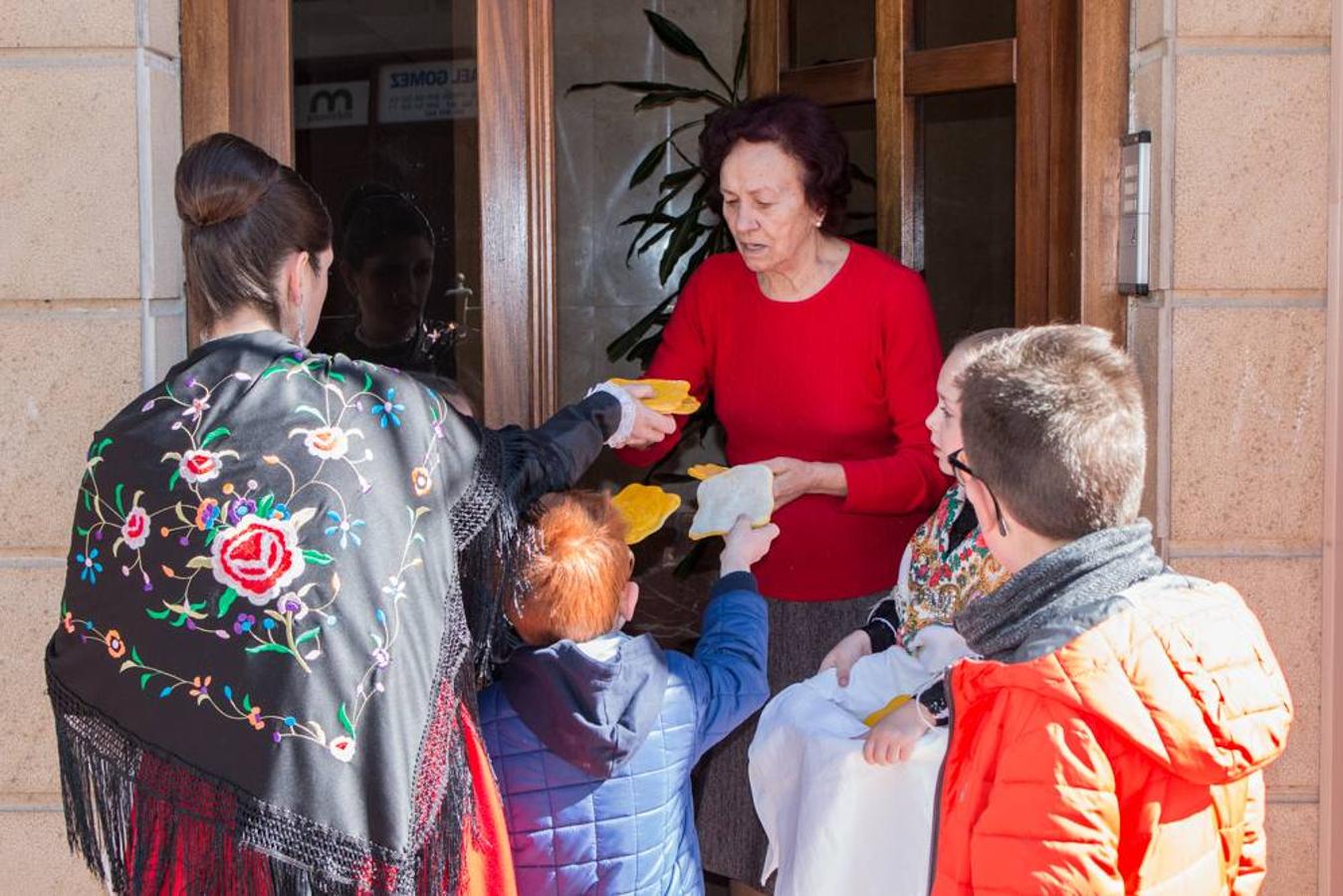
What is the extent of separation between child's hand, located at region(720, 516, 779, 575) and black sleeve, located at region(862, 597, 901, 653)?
0.21m

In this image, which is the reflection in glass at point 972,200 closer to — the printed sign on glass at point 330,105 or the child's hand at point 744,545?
the child's hand at point 744,545

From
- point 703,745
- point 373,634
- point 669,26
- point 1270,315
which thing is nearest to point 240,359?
point 373,634

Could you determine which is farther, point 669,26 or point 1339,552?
point 669,26

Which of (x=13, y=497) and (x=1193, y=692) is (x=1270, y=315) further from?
(x=13, y=497)

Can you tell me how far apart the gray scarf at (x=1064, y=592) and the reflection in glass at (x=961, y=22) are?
5.15ft

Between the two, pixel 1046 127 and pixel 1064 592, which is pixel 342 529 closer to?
pixel 1064 592

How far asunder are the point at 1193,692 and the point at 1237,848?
27 cm

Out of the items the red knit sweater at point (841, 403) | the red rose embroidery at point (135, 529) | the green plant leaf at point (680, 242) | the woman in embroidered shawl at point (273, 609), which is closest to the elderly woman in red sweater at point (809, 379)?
the red knit sweater at point (841, 403)

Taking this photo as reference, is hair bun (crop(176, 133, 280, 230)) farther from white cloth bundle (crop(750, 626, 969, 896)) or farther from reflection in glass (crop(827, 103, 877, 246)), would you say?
reflection in glass (crop(827, 103, 877, 246))

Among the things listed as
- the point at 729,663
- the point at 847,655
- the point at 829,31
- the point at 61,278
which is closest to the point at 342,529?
the point at 729,663

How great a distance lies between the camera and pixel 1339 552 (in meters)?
2.65

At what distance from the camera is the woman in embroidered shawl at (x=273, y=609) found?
6.29 feet

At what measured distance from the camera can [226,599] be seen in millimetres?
1918

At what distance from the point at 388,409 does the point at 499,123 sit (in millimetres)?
1050
